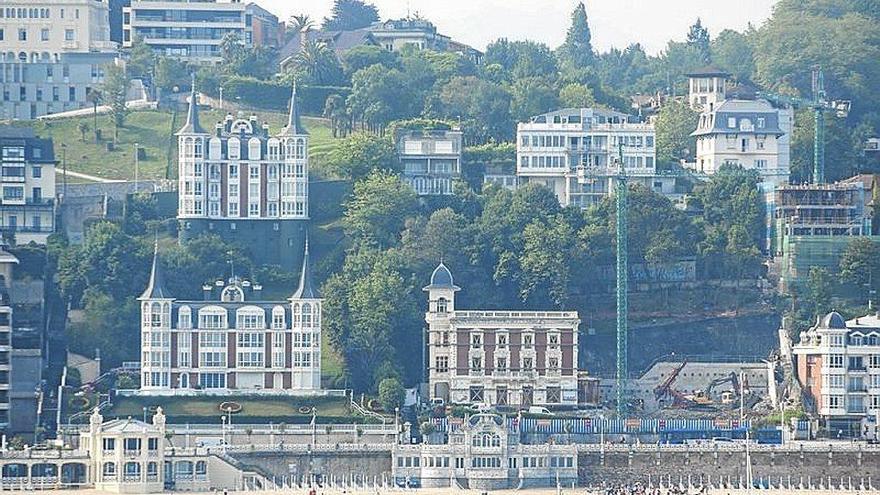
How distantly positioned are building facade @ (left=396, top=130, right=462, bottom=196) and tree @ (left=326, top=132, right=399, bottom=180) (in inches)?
67.2

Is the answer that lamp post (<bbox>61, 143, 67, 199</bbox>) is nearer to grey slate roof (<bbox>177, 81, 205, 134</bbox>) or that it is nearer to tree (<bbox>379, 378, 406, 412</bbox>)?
grey slate roof (<bbox>177, 81, 205, 134</bbox>)

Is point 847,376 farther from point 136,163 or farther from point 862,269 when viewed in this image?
point 136,163

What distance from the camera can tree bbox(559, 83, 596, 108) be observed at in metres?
194

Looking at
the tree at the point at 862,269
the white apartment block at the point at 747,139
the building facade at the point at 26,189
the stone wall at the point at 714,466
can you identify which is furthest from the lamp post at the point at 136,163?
the tree at the point at 862,269

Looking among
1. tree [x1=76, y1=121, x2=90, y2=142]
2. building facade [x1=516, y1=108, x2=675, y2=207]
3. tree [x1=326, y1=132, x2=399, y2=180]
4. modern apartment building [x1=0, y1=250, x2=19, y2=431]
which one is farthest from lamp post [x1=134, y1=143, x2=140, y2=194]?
modern apartment building [x1=0, y1=250, x2=19, y2=431]

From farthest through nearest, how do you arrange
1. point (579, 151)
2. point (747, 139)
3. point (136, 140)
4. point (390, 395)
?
1. point (747, 139)
2. point (136, 140)
3. point (579, 151)
4. point (390, 395)

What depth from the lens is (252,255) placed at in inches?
6673

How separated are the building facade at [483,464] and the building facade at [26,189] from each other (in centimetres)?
2868

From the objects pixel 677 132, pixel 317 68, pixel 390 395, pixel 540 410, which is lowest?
pixel 540 410

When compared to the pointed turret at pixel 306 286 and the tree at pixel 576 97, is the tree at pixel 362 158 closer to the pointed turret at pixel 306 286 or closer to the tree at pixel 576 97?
the tree at pixel 576 97

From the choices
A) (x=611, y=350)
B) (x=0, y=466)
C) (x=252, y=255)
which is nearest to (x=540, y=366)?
(x=611, y=350)

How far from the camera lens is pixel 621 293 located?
16350cm

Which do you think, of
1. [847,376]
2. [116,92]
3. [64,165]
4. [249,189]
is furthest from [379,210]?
[116,92]

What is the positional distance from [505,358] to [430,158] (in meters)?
23.2
